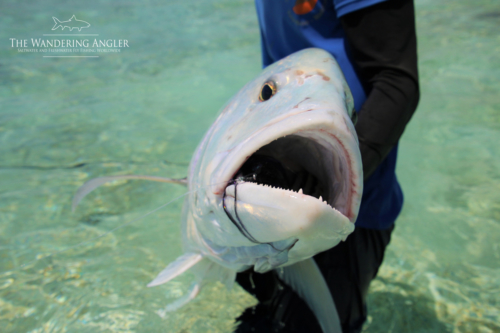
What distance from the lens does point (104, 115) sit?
12.6ft

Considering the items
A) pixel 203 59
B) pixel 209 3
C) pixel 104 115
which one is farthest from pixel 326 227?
pixel 209 3

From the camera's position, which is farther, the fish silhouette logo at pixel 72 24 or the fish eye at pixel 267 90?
the fish silhouette logo at pixel 72 24

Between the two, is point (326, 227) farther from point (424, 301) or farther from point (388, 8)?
point (424, 301)

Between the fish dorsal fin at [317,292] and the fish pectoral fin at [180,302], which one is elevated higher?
the fish dorsal fin at [317,292]

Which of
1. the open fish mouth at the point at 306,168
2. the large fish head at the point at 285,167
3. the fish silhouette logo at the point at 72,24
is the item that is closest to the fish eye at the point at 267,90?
the large fish head at the point at 285,167

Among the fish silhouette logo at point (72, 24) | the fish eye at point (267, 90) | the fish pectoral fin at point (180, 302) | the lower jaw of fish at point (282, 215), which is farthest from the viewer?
the fish silhouette logo at point (72, 24)

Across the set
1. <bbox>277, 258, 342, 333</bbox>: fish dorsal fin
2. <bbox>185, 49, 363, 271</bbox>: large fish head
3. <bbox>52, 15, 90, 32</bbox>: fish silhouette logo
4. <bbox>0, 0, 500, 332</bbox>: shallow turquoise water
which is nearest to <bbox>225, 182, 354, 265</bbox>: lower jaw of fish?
<bbox>185, 49, 363, 271</bbox>: large fish head

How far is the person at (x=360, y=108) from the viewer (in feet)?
3.95

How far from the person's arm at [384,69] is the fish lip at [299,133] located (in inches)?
16.6

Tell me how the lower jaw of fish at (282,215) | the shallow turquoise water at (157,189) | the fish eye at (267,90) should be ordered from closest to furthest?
the lower jaw of fish at (282,215) < the fish eye at (267,90) < the shallow turquoise water at (157,189)

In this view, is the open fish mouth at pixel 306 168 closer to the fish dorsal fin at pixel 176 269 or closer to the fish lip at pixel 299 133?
the fish lip at pixel 299 133

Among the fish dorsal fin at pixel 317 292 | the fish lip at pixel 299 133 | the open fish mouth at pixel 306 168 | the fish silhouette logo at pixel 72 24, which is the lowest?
the fish dorsal fin at pixel 317 292

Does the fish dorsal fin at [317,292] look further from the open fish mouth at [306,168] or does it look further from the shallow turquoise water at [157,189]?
the shallow turquoise water at [157,189]

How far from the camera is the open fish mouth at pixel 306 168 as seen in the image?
817 millimetres
